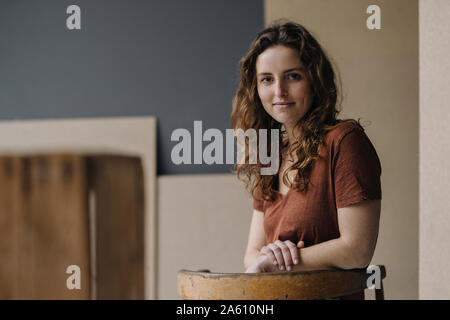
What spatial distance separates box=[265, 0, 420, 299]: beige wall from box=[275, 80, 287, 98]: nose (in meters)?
0.79

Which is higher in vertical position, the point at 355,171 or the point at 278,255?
the point at 355,171

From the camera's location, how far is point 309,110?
1.30 metres

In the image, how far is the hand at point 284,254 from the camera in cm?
111

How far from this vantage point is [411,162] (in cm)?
199

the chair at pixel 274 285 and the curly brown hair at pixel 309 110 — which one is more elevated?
the curly brown hair at pixel 309 110

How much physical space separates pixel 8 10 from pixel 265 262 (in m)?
1.89

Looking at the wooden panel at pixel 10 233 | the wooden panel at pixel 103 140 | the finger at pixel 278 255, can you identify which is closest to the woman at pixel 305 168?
the finger at pixel 278 255

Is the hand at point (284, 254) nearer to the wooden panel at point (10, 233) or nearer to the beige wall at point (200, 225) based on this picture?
the beige wall at point (200, 225)

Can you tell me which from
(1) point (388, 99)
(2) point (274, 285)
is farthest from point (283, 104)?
(1) point (388, 99)

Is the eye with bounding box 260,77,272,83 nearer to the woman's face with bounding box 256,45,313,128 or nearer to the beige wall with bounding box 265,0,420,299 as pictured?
the woman's face with bounding box 256,45,313,128
